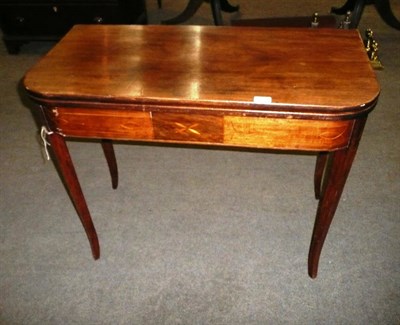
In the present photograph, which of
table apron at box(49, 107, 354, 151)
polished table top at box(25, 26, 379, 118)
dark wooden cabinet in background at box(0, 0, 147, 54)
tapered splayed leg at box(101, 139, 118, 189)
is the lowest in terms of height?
tapered splayed leg at box(101, 139, 118, 189)

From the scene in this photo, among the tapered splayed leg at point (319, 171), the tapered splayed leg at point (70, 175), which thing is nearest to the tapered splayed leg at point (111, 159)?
the tapered splayed leg at point (70, 175)

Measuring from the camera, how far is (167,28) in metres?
1.21

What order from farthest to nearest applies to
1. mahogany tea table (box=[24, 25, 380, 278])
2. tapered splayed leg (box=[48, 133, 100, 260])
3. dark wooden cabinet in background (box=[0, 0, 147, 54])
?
dark wooden cabinet in background (box=[0, 0, 147, 54]) → tapered splayed leg (box=[48, 133, 100, 260]) → mahogany tea table (box=[24, 25, 380, 278])

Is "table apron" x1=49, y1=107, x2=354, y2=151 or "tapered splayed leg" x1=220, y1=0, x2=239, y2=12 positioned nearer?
"table apron" x1=49, y1=107, x2=354, y2=151

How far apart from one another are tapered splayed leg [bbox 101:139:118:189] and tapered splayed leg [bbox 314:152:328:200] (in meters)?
0.96

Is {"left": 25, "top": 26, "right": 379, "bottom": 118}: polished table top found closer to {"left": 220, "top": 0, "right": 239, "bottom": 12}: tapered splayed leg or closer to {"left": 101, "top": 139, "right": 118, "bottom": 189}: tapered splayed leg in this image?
{"left": 101, "top": 139, "right": 118, "bottom": 189}: tapered splayed leg

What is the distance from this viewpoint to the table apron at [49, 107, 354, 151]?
83cm

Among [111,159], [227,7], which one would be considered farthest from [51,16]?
[111,159]

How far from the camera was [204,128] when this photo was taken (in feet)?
2.87

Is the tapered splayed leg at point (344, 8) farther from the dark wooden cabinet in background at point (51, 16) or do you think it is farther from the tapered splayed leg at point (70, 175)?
the tapered splayed leg at point (70, 175)

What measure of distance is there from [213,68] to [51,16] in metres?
2.38

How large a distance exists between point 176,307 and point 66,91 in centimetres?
85

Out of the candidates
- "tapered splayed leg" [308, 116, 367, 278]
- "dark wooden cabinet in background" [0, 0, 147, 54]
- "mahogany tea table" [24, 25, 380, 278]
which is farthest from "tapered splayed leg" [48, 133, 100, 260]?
"dark wooden cabinet in background" [0, 0, 147, 54]

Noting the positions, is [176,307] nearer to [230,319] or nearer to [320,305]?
[230,319]
